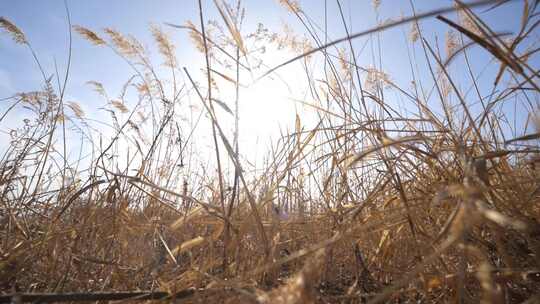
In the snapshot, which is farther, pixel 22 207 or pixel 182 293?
pixel 22 207

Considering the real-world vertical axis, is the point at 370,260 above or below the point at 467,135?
below

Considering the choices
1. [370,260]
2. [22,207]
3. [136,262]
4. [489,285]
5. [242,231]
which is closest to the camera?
[489,285]

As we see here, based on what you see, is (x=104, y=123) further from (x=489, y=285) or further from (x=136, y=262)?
(x=489, y=285)

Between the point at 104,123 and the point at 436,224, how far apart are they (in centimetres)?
197

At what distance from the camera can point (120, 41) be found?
2223 mm

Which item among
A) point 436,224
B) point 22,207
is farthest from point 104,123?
point 436,224

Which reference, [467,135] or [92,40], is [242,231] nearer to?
[467,135]

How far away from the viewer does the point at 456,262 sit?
0.76 m

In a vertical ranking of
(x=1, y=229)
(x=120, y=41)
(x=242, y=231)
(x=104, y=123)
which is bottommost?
(x=242, y=231)

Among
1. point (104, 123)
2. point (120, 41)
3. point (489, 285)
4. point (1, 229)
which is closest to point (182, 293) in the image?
point (489, 285)

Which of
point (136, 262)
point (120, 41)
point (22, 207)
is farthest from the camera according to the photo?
point (120, 41)

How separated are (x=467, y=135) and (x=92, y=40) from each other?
7.73ft

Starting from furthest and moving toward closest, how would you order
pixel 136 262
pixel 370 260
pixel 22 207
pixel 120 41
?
pixel 120 41 < pixel 22 207 < pixel 136 262 < pixel 370 260

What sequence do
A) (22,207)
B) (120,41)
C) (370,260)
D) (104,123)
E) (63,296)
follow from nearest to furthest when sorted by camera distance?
1. (63,296)
2. (370,260)
3. (22,207)
4. (104,123)
5. (120,41)
